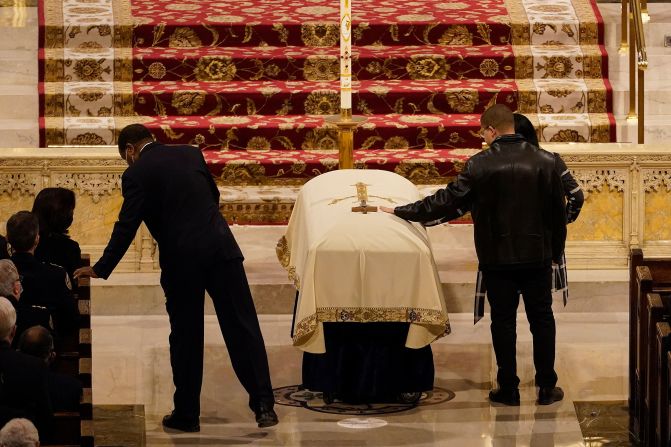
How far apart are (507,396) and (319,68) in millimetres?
5172

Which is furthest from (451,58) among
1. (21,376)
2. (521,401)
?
(21,376)

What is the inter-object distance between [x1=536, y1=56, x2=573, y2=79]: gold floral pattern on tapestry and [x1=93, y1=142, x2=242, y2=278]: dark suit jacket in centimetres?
575

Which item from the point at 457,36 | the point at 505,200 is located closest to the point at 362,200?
the point at 505,200

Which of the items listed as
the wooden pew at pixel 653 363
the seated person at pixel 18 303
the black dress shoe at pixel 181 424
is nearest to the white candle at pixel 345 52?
the black dress shoe at pixel 181 424

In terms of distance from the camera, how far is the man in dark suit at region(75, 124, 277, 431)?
8.11 metres

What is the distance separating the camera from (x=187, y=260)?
8.11 metres

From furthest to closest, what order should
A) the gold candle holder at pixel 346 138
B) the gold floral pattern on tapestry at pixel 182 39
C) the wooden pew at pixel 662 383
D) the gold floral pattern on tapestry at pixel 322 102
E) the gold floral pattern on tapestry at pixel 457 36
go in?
1. the gold floral pattern on tapestry at pixel 457 36
2. the gold floral pattern on tapestry at pixel 182 39
3. the gold floral pattern on tapestry at pixel 322 102
4. the gold candle holder at pixel 346 138
5. the wooden pew at pixel 662 383

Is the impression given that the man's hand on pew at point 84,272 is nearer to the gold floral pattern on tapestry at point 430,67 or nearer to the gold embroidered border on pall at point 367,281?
the gold embroidered border on pall at point 367,281

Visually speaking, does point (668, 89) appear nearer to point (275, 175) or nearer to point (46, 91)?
point (275, 175)

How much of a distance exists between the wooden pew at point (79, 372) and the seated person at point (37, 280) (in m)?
0.08

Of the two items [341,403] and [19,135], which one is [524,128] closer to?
[341,403]

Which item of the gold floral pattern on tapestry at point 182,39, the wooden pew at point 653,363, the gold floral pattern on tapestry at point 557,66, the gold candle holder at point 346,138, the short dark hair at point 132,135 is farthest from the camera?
the gold floral pattern on tapestry at point 182,39

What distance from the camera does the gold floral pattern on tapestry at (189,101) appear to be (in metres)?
12.9

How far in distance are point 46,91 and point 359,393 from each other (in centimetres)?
532
